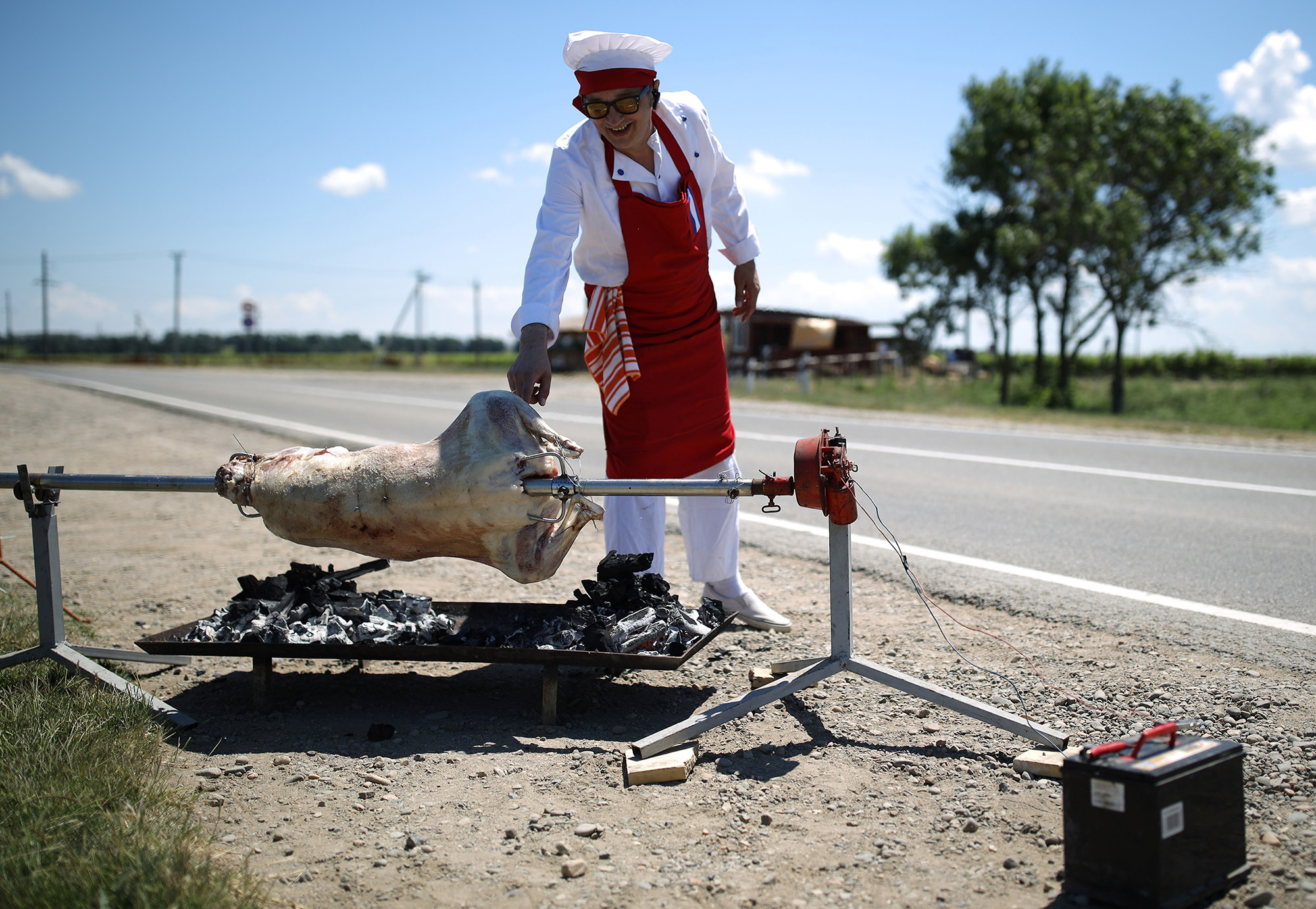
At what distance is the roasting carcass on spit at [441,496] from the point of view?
2840mm

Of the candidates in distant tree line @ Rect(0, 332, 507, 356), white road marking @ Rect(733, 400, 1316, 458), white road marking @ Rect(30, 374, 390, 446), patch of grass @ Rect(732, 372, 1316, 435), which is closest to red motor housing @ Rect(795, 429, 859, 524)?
white road marking @ Rect(30, 374, 390, 446)

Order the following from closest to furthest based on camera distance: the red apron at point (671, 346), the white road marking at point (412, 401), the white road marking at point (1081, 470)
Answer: the red apron at point (671, 346) < the white road marking at point (1081, 470) < the white road marking at point (412, 401)

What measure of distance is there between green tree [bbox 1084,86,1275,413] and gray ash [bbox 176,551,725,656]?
1968 centimetres

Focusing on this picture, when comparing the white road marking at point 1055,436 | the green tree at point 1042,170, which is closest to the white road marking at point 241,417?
the white road marking at point 1055,436

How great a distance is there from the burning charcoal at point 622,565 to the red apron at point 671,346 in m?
0.33

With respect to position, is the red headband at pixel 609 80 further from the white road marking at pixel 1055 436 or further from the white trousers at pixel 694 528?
the white road marking at pixel 1055 436

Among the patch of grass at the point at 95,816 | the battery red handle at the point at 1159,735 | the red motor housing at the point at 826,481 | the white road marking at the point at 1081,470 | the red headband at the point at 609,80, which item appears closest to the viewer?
the patch of grass at the point at 95,816

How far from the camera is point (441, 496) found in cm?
287

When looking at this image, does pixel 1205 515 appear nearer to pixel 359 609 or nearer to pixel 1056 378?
pixel 359 609

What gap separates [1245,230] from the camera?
2050 centimetres

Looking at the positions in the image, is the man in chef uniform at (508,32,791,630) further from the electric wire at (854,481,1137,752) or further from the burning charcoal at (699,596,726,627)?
the electric wire at (854,481,1137,752)

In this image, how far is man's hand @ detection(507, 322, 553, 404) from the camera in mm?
2949

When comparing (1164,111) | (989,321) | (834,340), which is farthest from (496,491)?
(834,340)

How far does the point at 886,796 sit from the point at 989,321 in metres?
25.2
